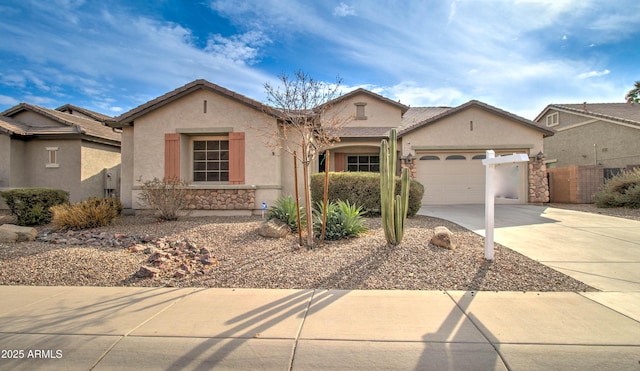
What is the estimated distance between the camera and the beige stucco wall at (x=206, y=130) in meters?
11.1

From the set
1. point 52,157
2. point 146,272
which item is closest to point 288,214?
point 146,272

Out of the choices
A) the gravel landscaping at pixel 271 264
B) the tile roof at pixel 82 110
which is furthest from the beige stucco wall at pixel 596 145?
the tile roof at pixel 82 110

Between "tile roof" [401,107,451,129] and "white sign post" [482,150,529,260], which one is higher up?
"tile roof" [401,107,451,129]

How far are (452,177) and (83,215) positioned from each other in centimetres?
1381

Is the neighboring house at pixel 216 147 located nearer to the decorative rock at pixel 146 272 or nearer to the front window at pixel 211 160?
the front window at pixel 211 160

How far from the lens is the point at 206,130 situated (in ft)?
36.8

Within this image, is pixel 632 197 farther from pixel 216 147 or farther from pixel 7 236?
pixel 7 236

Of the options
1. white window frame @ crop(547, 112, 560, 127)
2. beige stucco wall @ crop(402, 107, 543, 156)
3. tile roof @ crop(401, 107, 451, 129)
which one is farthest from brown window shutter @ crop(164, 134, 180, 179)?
white window frame @ crop(547, 112, 560, 127)

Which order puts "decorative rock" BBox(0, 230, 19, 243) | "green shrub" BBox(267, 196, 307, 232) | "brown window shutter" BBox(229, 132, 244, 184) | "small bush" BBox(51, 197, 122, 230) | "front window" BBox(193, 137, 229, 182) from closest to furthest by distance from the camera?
"decorative rock" BBox(0, 230, 19, 243), "green shrub" BBox(267, 196, 307, 232), "small bush" BBox(51, 197, 122, 230), "brown window shutter" BBox(229, 132, 244, 184), "front window" BBox(193, 137, 229, 182)

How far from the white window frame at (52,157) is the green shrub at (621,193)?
22.6 meters

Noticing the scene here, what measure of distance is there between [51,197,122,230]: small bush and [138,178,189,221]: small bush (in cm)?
119

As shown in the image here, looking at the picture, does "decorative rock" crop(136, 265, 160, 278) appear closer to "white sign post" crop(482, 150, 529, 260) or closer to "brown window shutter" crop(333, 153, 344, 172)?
"white sign post" crop(482, 150, 529, 260)

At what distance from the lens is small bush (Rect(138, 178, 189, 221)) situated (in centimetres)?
942

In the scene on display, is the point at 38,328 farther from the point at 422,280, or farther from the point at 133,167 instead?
the point at 133,167
